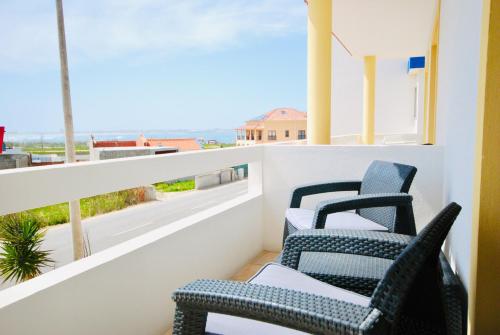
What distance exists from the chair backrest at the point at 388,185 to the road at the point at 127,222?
914 cm

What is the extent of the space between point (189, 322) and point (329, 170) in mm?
2388

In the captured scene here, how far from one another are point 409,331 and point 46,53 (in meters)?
58.2

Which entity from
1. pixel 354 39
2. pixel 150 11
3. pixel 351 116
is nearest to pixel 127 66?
pixel 150 11

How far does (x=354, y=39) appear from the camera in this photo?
8000 millimetres

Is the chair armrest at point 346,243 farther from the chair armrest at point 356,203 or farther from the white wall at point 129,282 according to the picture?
the white wall at point 129,282

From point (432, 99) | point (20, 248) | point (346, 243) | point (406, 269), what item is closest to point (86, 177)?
point (346, 243)

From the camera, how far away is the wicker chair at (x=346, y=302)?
0.80 meters

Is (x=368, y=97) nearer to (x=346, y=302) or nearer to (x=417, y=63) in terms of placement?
(x=417, y=63)

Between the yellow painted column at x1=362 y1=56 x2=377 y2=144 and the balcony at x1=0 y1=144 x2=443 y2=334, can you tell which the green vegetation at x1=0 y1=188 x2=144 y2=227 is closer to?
the yellow painted column at x1=362 y1=56 x2=377 y2=144

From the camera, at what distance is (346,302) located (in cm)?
85

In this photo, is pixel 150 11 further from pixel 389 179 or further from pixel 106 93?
pixel 389 179

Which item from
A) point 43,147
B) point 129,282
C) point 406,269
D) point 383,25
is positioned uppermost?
point 383,25

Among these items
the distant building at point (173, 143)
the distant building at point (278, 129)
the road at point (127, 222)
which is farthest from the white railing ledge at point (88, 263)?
the distant building at point (278, 129)

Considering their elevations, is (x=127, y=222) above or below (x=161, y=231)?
below
